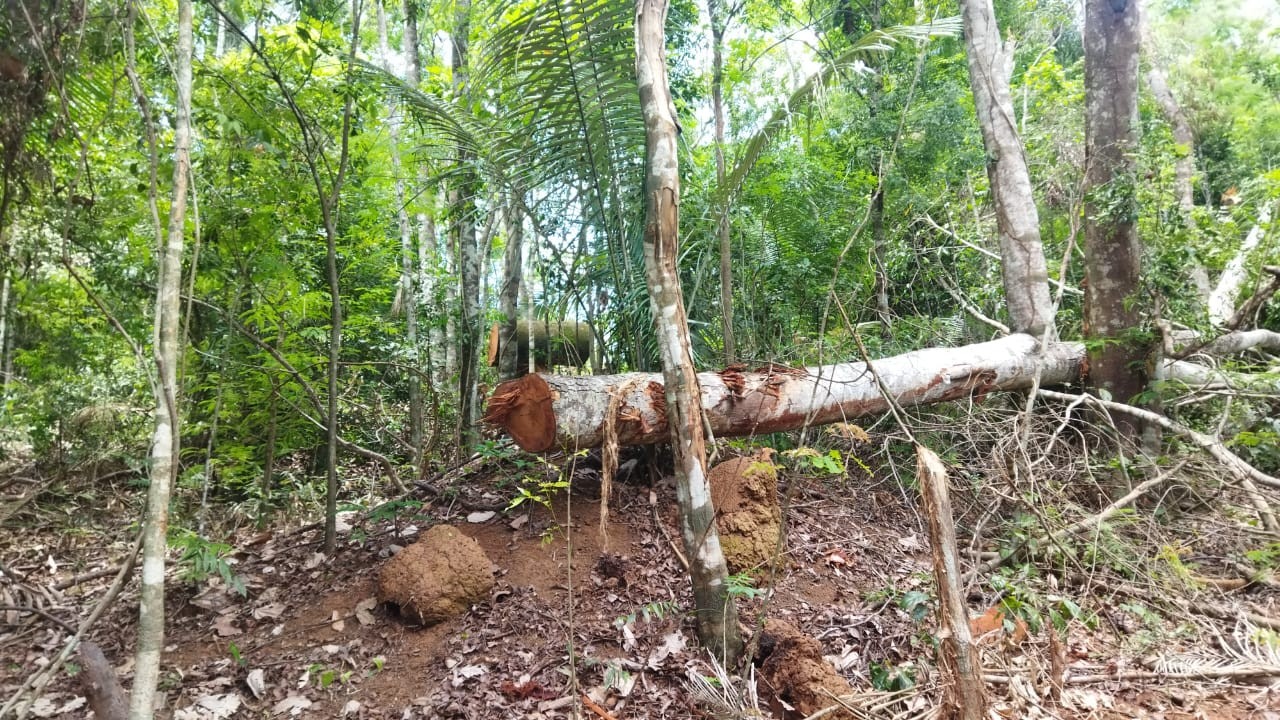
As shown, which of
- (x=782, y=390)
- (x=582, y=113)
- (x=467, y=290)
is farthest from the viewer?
(x=467, y=290)

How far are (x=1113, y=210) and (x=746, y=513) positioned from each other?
3.50 meters

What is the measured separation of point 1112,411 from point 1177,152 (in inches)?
73.2

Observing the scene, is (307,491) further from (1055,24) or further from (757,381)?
(1055,24)

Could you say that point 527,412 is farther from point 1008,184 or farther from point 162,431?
point 1008,184

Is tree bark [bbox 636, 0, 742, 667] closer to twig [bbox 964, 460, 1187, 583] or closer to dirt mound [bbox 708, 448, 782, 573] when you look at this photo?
dirt mound [bbox 708, 448, 782, 573]

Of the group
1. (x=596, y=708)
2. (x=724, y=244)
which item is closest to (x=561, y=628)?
(x=596, y=708)

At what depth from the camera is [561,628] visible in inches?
114

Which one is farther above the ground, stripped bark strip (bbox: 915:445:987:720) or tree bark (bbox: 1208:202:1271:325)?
tree bark (bbox: 1208:202:1271:325)

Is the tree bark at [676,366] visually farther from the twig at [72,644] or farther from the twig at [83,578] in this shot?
the twig at [83,578]

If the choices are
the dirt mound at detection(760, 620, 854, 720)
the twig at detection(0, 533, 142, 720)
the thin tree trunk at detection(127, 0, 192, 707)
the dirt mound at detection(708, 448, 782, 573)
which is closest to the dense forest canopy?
the thin tree trunk at detection(127, 0, 192, 707)

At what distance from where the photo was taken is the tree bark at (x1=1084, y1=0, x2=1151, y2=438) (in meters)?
4.38

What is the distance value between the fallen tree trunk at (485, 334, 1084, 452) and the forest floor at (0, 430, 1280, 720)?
0.52 m

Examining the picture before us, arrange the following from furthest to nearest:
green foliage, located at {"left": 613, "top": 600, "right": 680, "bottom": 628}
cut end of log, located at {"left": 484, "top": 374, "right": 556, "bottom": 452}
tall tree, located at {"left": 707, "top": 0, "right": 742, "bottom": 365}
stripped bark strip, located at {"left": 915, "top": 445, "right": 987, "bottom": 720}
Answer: tall tree, located at {"left": 707, "top": 0, "right": 742, "bottom": 365}
cut end of log, located at {"left": 484, "top": 374, "right": 556, "bottom": 452}
green foliage, located at {"left": 613, "top": 600, "right": 680, "bottom": 628}
stripped bark strip, located at {"left": 915, "top": 445, "right": 987, "bottom": 720}

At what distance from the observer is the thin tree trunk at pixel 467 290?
4.86m
